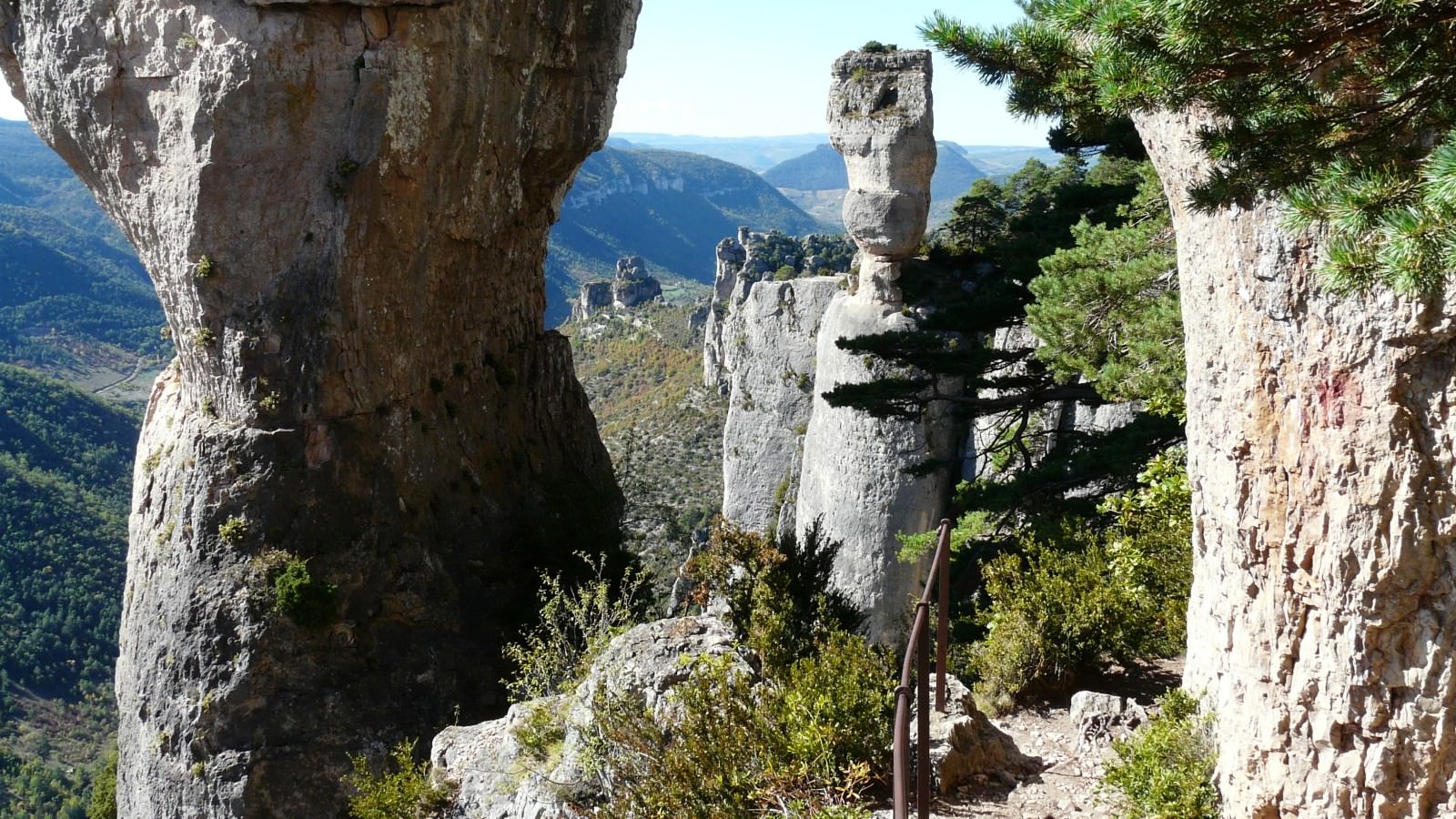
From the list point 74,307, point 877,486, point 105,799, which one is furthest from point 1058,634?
point 74,307

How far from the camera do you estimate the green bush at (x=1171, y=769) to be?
495 centimetres

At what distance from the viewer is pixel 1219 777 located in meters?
5.01

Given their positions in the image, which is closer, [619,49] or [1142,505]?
[1142,505]

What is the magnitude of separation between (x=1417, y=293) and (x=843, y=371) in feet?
35.1

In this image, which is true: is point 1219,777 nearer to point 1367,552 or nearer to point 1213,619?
point 1213,619

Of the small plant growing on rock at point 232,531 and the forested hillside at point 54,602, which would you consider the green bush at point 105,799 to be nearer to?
the small plant growing on rock at point 232,531

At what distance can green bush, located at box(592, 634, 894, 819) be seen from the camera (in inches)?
210

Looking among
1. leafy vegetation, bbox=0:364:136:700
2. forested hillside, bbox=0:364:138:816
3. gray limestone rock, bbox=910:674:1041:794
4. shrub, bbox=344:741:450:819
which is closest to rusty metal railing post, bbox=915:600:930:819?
gray limestone rock, bbox=910:674:1041:794

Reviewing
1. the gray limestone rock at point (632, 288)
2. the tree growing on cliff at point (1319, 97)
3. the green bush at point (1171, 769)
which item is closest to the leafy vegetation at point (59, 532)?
the gray limestone rock at point (632, 288)

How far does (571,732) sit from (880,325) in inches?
320

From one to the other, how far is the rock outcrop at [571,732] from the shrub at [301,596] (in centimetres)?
663

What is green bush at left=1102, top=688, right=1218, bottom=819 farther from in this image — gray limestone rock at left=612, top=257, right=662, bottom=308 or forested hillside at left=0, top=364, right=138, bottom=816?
gray limestone rock at left=612, top=257, right=662, bottom=308

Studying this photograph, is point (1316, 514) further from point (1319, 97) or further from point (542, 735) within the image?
point (542, 735)

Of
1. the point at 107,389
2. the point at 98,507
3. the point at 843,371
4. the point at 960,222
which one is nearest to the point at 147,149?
the point at 843,371
